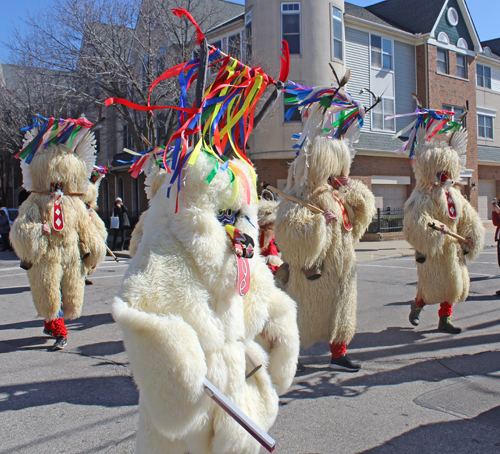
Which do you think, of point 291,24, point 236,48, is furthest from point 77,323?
point 291,24

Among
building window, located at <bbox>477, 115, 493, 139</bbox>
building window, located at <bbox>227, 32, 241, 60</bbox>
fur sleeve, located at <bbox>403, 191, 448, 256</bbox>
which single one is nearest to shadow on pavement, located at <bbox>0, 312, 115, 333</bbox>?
fur sleeve, located at <bbox>403, 191, 448, 256</bbox>

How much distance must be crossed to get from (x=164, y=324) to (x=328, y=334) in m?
2.53

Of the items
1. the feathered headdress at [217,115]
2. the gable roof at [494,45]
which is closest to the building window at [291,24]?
the feathered headdress at [217,115]

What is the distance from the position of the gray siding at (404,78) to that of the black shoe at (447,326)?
17.2 meters

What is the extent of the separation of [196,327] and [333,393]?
2213 mm

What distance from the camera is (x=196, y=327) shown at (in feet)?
6.46

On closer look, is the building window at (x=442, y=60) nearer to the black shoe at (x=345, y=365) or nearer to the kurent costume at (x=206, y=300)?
the black shoe at (x=345, y=365)

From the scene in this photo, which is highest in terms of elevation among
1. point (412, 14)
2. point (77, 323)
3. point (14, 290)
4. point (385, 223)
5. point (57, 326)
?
point (412, 14)

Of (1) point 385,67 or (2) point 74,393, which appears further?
(1) point 385,67

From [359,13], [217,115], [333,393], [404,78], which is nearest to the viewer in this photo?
[217,115]

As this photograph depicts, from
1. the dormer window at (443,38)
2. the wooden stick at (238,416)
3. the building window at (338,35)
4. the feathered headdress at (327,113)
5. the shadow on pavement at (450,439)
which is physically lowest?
the shadow on pavement at (450,439)

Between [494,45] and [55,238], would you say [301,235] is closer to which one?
[55,238]

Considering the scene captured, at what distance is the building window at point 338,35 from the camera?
18.1 metres

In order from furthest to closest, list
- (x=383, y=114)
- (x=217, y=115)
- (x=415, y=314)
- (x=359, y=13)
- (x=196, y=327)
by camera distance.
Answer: (x=359, y=13)
(x=383, y=114)
(x=415, y=314)
(x=217, y=115)
(x=196, y=327)
